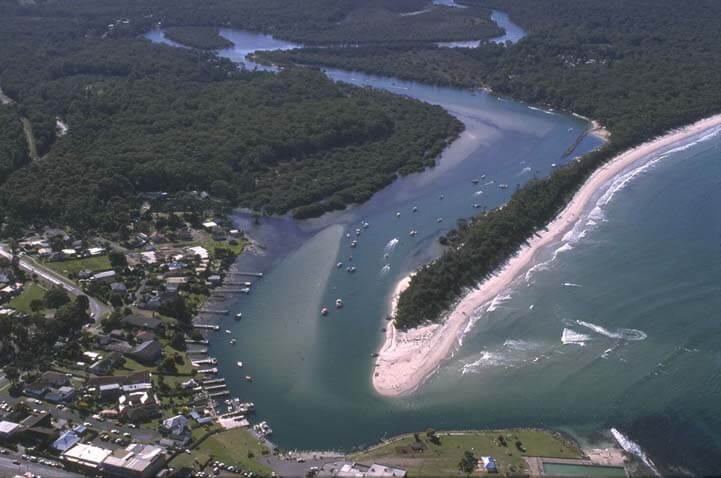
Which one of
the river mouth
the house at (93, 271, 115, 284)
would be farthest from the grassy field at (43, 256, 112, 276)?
the river mouth

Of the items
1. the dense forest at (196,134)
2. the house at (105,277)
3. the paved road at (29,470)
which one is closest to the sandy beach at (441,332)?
the paved road at (29,470)

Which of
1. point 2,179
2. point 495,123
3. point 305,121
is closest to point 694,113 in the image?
point 495,123

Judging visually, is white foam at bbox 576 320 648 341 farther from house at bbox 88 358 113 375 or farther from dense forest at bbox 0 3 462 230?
house at bbox 88 358 113 375

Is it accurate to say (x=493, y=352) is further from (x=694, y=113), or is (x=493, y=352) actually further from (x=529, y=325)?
(x=694, y=113)

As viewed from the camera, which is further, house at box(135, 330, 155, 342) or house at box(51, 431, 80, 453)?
house at box(135, 330, 155, 342)

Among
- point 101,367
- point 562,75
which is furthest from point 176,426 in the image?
point 562,75

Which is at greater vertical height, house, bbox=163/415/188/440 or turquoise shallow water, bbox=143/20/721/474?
turquoise shallow water, bbox=143/20/721/474
